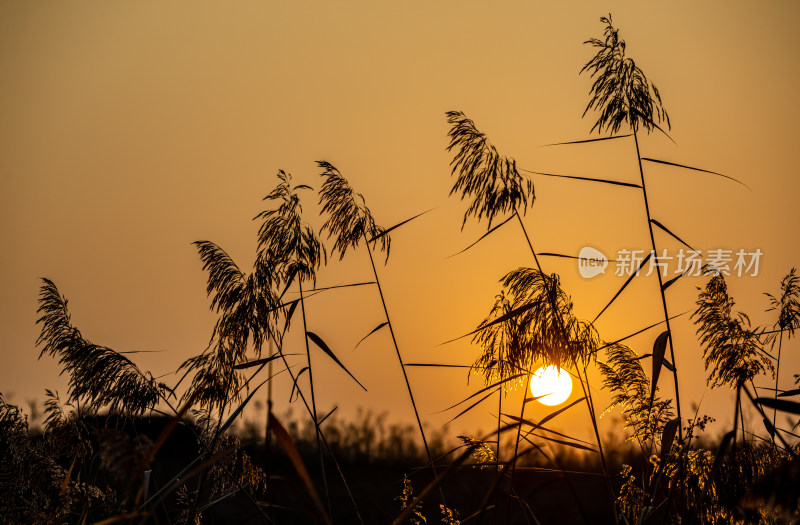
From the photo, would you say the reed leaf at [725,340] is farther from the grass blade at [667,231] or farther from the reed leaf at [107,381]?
the reed leaf at [107,381]

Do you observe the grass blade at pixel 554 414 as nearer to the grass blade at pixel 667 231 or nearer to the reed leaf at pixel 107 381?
the grass blade at pixel 667 231


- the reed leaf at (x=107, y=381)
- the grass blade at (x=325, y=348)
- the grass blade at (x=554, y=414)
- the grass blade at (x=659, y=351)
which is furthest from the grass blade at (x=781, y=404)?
the reed leaf at (x=107, y=381)

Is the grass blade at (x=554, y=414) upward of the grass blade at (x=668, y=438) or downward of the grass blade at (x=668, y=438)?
upward

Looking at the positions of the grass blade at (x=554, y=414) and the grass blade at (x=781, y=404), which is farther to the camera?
the grass blade at (x=554, y=414)

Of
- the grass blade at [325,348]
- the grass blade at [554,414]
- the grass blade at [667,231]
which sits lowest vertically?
the grass blade at [554,414]

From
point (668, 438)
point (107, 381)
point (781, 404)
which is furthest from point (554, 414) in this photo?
point (107, 381)

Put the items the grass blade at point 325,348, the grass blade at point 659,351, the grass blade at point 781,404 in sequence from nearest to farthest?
1. the grass blade at point 781,404
2. the grass blade at point 659,351
3. the grass blade at point 325,348

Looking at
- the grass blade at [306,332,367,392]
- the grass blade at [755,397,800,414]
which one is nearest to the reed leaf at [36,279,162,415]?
the grass blade at [306,332,367,392]

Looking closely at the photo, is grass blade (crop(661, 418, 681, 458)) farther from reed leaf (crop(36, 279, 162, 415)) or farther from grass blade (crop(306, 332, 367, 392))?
reed leaf (crop(36, 279, 162, 415))

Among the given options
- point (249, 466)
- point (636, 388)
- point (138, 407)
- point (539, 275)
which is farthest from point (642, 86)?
point (138, 407)

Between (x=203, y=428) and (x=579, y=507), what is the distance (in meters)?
1.72

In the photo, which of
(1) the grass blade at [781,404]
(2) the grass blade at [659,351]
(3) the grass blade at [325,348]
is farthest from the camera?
(3) the grass blade at [325,348]

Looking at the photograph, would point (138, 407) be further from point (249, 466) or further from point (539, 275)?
point (539, 275)

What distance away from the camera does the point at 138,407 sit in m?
2.42
